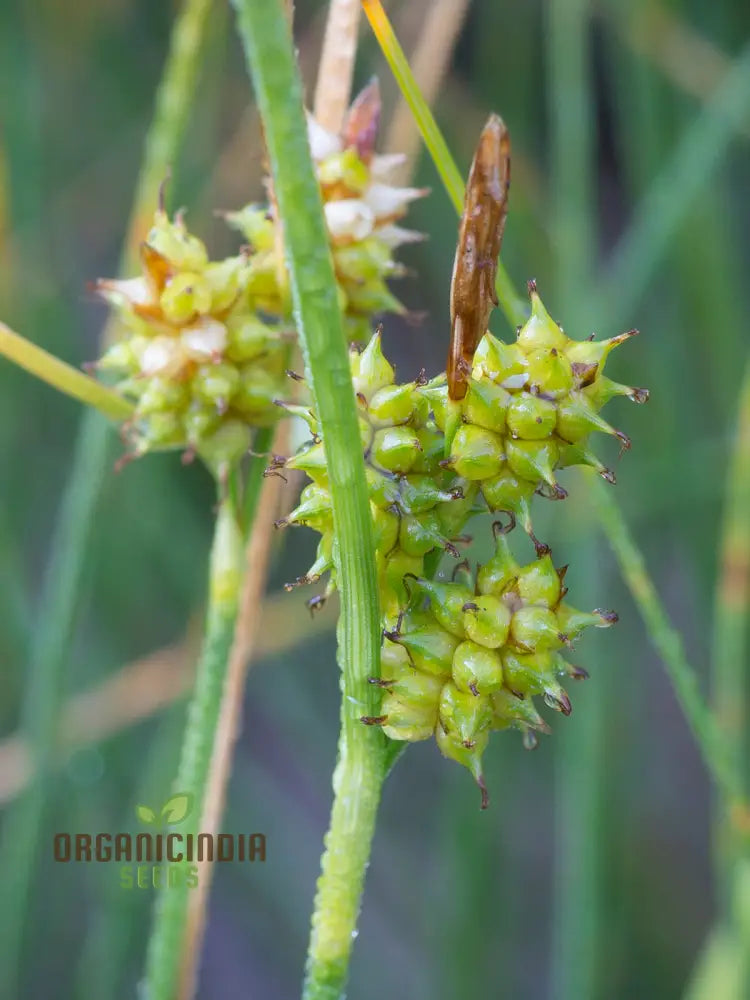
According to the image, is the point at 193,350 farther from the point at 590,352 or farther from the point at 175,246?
the point at 590,352

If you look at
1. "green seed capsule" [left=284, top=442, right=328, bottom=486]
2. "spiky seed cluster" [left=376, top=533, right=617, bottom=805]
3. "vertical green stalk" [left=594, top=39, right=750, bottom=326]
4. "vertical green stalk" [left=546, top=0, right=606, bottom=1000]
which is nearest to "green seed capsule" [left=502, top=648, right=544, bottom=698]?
"spiky seed cluster" [left=376, top=533, right=617, bottom=805]

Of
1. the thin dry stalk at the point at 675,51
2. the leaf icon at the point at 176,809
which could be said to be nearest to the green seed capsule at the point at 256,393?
the leaf icon at the point at 176,809

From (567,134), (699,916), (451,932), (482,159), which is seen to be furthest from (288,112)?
(699,916)

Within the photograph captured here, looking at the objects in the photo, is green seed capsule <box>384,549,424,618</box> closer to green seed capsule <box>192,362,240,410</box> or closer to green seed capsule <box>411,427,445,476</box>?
green seed capsule <box>411,427,445,476</box>

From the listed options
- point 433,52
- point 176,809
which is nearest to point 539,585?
point 176,809

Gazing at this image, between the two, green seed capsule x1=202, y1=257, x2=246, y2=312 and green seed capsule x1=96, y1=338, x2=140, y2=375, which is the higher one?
green seed capsule x1=202, y1=257, x2=246, y2=312

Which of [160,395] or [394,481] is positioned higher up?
[160,395]

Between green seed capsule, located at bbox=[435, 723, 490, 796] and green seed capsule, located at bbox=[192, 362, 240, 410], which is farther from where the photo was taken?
green seed capsule, located at bbox=[192, 362, 240, 410]
